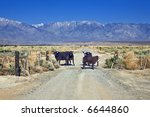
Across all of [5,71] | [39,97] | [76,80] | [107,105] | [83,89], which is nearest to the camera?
[107,105]

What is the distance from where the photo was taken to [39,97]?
15.4 metres

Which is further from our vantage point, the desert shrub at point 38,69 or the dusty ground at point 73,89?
the desert shrub at point 38,69

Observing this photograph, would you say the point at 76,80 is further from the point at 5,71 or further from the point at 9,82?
the point at 5,71

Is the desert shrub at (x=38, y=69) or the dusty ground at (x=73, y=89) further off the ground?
the desert shrub at (x=38, y=69)

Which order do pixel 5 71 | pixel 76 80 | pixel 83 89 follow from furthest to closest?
pixel 5 71 < pixel 76 80 < pixel 83 89

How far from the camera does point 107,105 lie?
12594mm

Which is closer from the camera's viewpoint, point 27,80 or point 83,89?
point 83,89

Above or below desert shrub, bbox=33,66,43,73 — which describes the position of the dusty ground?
below

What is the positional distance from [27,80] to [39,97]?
8170mm

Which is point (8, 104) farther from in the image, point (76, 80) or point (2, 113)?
point (76, 80)

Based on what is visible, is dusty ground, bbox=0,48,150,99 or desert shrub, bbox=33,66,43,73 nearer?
dusty ground, bbox=0,48,150,99

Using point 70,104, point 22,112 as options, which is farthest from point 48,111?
point 70,104

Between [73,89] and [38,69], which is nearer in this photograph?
[73,89]

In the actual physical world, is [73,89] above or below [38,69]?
below
